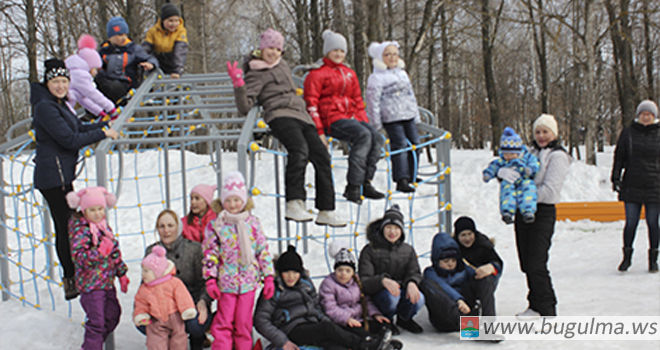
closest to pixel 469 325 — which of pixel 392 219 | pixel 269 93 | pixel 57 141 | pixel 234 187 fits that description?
pixel 392 219

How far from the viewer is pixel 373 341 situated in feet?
11.6

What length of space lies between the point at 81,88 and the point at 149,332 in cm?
246

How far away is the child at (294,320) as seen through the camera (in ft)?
11.5

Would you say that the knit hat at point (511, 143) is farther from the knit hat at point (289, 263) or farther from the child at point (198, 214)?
the child at point (198, 214)

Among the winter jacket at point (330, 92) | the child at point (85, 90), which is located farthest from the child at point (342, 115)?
the child at point (85, 90)

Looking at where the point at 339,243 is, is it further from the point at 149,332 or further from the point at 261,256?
the point at 149,332

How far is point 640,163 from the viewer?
5.29 metres

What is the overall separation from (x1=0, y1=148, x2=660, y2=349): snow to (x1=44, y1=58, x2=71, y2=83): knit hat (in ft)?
5.97

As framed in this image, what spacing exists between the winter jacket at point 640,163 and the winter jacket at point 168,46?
4.59 meters

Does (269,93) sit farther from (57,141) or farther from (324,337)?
(324,337)

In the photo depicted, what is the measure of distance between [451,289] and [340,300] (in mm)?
823

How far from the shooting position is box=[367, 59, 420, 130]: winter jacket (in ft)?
16.4

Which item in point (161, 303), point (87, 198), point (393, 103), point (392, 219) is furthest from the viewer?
point (393, 103)

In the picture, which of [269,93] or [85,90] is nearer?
[269,93]
